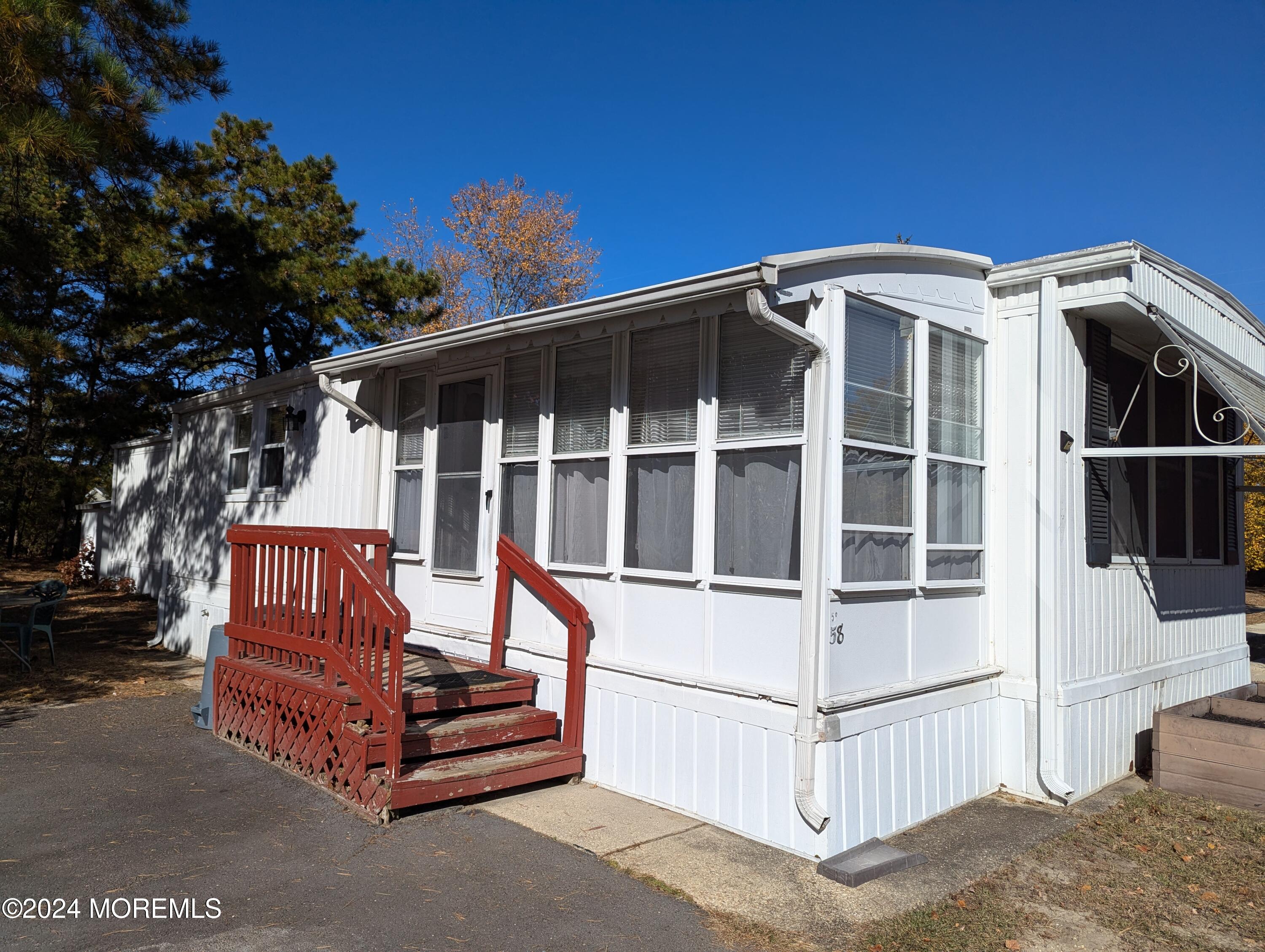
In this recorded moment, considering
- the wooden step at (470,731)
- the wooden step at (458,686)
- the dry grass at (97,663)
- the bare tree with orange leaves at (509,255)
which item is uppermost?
the bare tree with orange leaves at (509,255)

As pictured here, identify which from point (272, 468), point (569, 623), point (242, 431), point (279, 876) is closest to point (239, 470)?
point (242, 431)

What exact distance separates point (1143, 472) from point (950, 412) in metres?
2.10

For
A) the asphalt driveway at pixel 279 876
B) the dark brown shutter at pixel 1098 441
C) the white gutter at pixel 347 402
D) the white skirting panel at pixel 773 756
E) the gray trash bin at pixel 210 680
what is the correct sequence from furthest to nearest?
1. the white gutter at pixel 347 402
2. the gray trash bin at pixel 210 680
3. the dark brown shutter at pixel 1098 441
4. the white skirting panel at pixel 773 756
5. the asphalt driveway at pixel 279 876

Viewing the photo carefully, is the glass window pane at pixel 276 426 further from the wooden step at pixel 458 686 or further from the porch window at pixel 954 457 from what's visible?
the porch window at pixel 954 457

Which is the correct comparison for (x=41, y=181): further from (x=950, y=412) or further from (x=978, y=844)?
(x=978, y=844)

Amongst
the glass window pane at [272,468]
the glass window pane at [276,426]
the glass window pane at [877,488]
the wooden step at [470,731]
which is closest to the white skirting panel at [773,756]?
the wooden step at [470,731]

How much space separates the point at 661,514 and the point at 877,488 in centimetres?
126

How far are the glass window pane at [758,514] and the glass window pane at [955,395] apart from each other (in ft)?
3.41

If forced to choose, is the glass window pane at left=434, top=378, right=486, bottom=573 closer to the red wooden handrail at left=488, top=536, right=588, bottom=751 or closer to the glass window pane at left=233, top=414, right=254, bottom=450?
the red wooden handrail at left=488, top=536, right=588, bottom=751

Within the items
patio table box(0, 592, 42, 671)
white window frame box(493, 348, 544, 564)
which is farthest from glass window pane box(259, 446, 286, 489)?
white window frame box(493, 348, 544, 564)

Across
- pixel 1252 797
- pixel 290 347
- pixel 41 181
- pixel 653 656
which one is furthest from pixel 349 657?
pixel 290 347

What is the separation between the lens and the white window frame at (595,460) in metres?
5.55

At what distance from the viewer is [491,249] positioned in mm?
24062

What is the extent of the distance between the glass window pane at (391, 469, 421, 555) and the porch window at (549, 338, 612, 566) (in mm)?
1599
